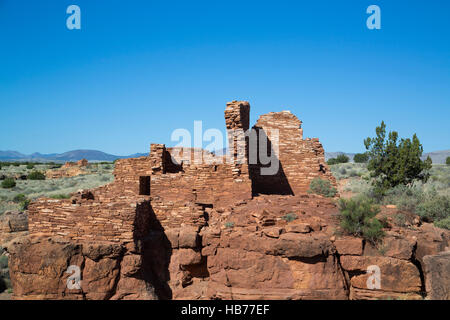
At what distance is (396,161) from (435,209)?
7.30 metres

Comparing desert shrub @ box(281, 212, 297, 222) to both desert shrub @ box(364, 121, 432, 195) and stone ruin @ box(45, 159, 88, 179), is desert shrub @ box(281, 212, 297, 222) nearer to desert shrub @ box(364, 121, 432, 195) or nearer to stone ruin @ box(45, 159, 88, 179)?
desert shrub @ box(364, 121, 432, 195)

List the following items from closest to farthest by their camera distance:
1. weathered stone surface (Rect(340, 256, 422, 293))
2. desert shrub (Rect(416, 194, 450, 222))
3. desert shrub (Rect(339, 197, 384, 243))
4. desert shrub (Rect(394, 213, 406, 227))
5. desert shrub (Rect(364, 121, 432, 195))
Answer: weathered stone surface (Rect(340, 256, 422, 293)), desert shrub (Rect(339, 197, 384, 243)), desert shrub (Rect(394, 213, 406, 227)), desert shrub (Rect(416, 194, 450, 222)), desert shrub (Rect(364, 121, 432, 195))

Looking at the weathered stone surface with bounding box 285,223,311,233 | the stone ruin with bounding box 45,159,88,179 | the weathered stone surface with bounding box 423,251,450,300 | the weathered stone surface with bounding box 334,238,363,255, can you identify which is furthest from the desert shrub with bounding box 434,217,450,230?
the stone ruin with bounding box 45,159,88,179

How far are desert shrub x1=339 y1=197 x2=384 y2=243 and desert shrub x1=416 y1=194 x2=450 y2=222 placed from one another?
2.61m

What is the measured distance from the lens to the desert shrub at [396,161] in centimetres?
1705

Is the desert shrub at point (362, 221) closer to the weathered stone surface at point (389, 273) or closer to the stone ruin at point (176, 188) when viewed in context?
the weathered stone surface at point (389, 273)

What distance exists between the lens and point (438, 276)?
7.86 m

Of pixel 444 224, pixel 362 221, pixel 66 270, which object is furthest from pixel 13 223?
pixel 444 224

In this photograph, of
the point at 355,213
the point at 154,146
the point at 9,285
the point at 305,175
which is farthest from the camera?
the point at 305,175

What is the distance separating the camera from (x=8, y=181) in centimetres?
2845

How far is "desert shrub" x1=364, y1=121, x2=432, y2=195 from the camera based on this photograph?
17047 millimetres
